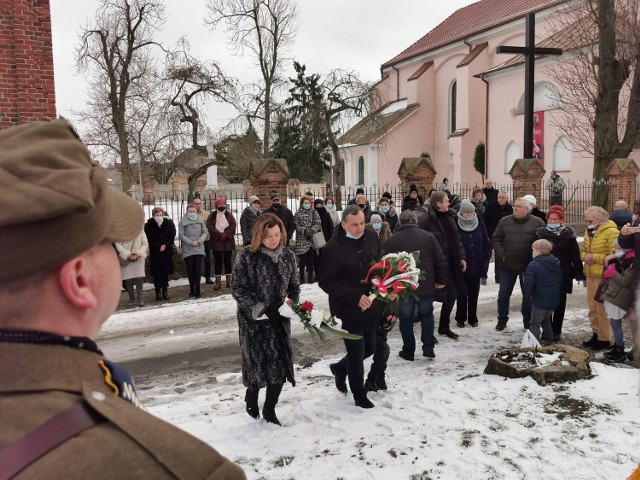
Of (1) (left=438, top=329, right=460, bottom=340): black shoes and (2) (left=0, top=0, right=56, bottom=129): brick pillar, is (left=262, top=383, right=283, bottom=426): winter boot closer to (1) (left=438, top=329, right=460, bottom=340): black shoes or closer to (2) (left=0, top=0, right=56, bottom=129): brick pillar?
(1) (left=438, top=329, right=460, bottom=340): black shoes

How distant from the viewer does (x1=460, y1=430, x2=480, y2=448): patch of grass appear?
14.8 feet

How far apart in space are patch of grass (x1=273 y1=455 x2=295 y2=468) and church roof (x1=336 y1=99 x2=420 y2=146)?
2936 cm

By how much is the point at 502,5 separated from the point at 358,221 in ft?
119

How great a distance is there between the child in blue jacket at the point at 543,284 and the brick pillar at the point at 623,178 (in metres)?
13.0

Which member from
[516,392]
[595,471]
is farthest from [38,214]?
[516,392]

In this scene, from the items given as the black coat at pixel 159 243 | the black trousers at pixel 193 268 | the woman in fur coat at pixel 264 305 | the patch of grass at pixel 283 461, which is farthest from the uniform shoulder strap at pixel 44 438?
the black trousers at pixel 193 268

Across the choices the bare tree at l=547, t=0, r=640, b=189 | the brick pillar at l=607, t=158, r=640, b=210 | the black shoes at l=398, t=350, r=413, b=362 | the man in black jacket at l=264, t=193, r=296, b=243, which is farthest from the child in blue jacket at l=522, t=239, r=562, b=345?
the bare tree at l=547, t=0, r=640, b=189

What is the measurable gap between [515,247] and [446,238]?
109 centimetres

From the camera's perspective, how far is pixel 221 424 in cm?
506

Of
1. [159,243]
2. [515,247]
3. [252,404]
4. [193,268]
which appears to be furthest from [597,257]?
[159,243]

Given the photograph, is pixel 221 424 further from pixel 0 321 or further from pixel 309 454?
pixel 0 321

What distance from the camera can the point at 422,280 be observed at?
695 centimetres

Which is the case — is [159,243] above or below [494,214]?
below

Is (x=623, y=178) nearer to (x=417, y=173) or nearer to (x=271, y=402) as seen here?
(x=417, y=173)
